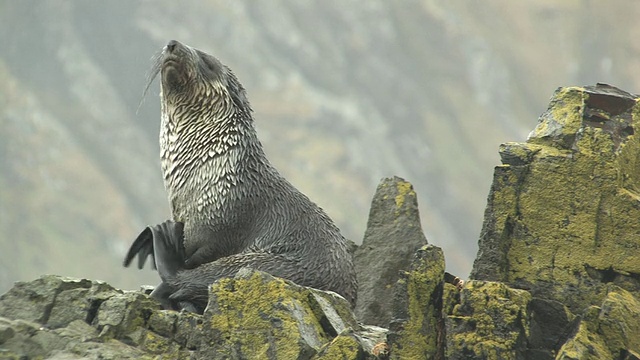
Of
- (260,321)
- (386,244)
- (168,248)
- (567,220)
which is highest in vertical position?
(386,244)

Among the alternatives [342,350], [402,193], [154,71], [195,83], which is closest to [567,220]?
[342,350]

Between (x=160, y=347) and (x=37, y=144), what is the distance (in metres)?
192

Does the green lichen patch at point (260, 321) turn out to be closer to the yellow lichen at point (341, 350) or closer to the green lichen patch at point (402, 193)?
the yellow lichen at point (341, 350)

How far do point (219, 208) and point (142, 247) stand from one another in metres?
1.01

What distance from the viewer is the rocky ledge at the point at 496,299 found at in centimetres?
981

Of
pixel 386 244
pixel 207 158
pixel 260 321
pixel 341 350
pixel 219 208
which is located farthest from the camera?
pixel 386 244

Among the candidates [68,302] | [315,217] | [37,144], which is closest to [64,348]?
[68,302]

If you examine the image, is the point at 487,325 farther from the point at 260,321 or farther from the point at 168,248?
the point at 168,248

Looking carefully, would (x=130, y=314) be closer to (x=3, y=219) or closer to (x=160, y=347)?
(x=160, y=347)

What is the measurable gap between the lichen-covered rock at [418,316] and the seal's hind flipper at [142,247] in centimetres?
414

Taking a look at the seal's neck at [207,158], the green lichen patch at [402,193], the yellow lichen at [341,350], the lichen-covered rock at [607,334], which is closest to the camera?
the lichen-covered rock at [607,334]

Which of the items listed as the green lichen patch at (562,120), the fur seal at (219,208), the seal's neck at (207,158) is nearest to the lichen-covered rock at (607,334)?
the green lichen patch at (562,120)

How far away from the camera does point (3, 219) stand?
18112cm

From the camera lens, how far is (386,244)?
617 inches
